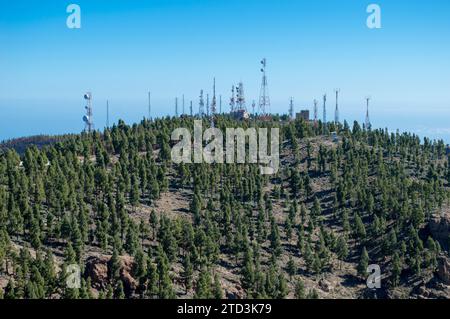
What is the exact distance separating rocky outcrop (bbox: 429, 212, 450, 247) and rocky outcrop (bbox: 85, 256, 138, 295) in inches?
2190

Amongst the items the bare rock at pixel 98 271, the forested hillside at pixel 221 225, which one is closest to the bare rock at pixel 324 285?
the forested hillside at pixel 221 225

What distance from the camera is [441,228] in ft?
311

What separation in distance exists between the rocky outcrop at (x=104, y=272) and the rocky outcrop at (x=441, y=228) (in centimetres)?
5562

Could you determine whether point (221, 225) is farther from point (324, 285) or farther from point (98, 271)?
point (98, 271)

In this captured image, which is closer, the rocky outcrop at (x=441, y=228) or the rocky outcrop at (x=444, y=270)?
the rocky outcrop at (x=444, y=270)

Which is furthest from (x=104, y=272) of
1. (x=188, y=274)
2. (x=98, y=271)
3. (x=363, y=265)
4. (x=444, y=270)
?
(x=444, y=270)

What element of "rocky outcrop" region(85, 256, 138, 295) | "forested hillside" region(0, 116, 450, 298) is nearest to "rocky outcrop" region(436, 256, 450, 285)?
"forested hillside" region(0, 116, 450, 298)

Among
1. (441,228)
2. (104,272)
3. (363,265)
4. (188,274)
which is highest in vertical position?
(441,228)

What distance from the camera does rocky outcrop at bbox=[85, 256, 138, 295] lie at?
70000mm

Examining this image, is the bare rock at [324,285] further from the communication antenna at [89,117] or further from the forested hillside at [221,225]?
the communication antenna at [89,117]

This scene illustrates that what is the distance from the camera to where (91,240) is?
85125mm

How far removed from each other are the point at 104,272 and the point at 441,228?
60681 mm

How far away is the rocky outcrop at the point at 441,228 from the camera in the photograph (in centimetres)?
9394

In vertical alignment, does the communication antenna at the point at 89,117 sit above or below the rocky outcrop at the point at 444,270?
above
